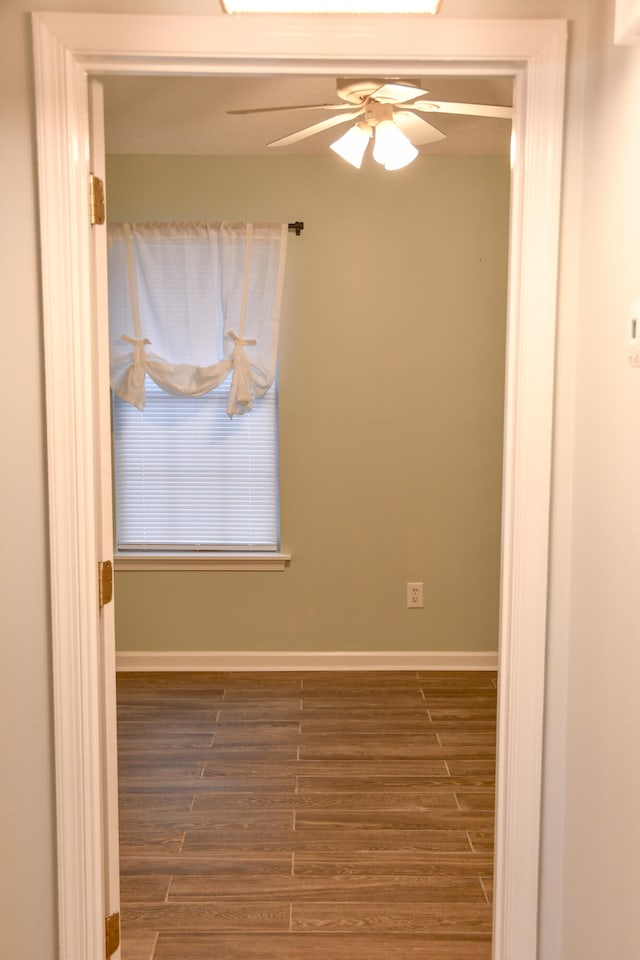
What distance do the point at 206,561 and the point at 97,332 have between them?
287cm

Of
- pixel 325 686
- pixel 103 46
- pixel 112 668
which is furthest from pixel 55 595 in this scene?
pixel 325 686

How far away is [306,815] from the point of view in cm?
341

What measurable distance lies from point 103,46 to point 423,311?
2991 millimetres

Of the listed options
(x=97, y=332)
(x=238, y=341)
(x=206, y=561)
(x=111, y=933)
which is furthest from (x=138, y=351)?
(x=111, y=933)

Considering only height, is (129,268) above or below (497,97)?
below

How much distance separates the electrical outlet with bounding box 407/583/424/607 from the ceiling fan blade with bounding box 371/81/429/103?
262 centimetres

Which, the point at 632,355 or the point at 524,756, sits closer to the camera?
the point at 632,355

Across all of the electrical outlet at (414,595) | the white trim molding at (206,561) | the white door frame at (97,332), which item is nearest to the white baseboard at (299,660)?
the electrical outlet at (414,595)

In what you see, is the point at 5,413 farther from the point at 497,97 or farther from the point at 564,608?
the point at 497,97

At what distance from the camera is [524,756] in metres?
2.04

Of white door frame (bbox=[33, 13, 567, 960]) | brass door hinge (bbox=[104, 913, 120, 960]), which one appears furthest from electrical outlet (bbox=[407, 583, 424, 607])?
brass door hinge (bbox=[104, 913, 120, 960])

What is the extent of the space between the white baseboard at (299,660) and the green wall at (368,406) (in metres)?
0.04

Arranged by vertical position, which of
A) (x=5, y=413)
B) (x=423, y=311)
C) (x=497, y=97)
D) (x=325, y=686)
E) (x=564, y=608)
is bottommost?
(x=325, y=686)

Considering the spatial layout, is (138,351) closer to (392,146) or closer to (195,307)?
(195,307)
